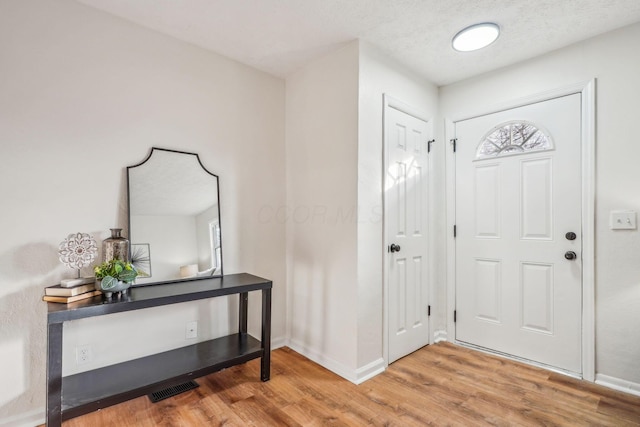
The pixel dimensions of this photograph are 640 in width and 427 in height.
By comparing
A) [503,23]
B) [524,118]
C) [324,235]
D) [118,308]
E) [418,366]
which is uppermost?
[503,23]

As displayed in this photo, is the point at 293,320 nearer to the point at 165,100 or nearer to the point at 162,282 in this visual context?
the point at 162,282

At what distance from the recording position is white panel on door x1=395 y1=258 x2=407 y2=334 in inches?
104

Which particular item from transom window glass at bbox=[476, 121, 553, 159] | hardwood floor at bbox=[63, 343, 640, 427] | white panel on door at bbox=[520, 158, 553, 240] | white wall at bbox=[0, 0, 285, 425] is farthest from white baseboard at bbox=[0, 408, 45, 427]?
transom window glass at bbox=[476, 121, 553, 159]

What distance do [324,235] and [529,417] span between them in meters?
1.75

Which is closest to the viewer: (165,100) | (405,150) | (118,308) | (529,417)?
(118,308)

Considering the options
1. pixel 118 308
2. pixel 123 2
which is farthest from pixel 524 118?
pixel 118 308

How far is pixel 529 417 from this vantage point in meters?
1.89

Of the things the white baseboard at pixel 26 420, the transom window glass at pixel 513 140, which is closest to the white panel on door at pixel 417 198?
the transom window glass at pixel 513 140

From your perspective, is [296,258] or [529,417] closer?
[529,417]

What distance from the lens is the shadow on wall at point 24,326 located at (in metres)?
1.73

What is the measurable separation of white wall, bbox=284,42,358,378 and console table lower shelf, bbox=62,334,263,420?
57 centimetres

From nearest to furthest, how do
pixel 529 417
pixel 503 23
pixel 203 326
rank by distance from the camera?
pixel 529 417 → pixel 503 23 → pixel 203 326

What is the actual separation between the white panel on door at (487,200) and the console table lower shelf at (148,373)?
7.10 ft

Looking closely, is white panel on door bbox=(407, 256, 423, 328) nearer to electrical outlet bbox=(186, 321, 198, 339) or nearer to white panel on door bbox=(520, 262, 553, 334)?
white panel on door bbox=(520, 262, 553, 334)
